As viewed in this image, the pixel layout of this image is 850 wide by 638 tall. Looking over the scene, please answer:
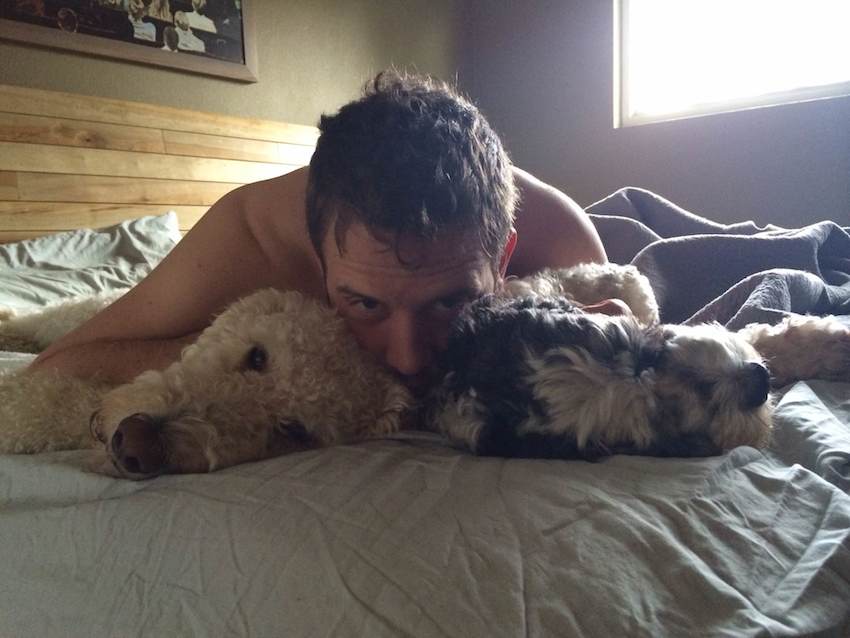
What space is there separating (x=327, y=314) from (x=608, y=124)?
14.1ft

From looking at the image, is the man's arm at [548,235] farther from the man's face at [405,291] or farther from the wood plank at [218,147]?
the wood plank at [218,147]

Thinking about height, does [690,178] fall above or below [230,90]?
below

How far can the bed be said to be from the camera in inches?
21.1

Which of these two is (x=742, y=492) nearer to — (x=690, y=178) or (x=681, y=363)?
(x=681, y=363)

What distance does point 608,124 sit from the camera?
16.0ft

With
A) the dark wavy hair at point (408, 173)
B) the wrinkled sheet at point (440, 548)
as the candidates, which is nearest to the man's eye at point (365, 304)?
the dark wavy hair at point (408, 173)

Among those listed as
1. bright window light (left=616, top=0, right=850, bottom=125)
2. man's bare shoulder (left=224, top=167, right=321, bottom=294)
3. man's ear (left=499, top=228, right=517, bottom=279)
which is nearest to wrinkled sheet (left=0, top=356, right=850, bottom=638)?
man's ear (left=499, top=228, right=517, bottom=279)

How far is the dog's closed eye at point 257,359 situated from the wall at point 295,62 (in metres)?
2.87

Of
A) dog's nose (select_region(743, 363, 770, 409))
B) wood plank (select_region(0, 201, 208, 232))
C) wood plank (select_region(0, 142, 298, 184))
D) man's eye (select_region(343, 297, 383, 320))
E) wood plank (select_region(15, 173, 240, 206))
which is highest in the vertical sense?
wood plank (select_region(0, 142, 298, 184))

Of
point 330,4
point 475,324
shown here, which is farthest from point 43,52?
point 475,324

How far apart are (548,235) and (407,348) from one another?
0.81m

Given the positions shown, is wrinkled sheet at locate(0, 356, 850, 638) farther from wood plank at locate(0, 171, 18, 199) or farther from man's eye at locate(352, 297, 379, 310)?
wood plank at locate(0, 171, 18, 199)

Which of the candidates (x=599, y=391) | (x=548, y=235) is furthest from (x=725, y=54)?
(x=599, y=391)

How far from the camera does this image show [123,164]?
342 cm
